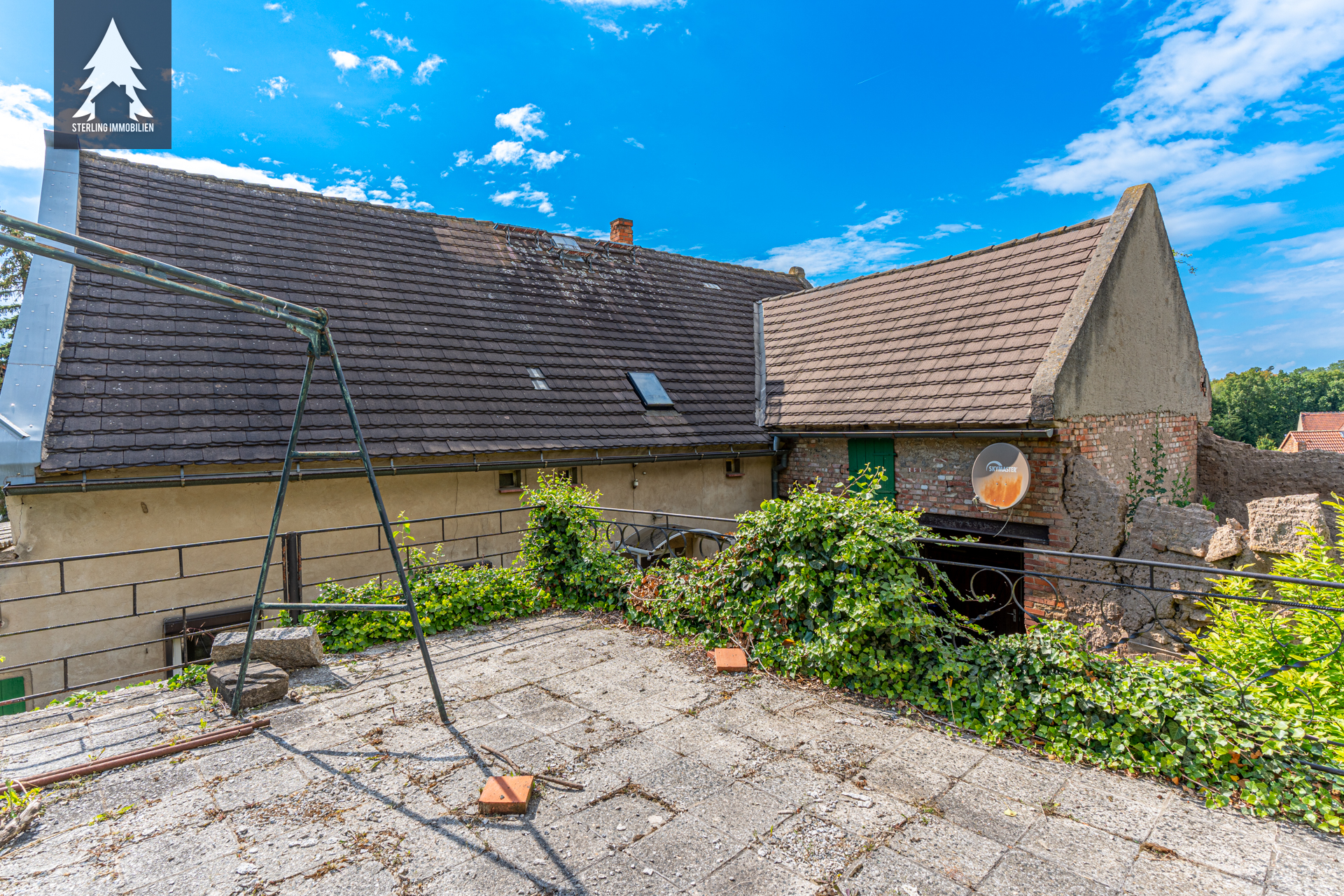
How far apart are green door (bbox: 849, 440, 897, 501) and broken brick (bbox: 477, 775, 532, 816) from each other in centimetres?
794

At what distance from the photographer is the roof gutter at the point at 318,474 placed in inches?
263

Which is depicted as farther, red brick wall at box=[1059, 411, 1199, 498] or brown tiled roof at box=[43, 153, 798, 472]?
red brick wall at box=[1059, 411, 1199, 498]

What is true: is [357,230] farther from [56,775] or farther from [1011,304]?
[1011,304]

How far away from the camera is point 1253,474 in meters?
11.2

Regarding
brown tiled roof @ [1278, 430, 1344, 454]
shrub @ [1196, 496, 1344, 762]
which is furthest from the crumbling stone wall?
brown tiled roof @ [1278, 430, 1344, 454]

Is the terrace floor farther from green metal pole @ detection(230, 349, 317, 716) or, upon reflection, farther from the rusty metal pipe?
green metal pole @ detection(230, 349, 317, 716)

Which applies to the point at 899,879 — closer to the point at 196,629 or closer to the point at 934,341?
the point at 196,629

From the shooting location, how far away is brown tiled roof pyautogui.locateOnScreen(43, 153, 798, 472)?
7.68 m

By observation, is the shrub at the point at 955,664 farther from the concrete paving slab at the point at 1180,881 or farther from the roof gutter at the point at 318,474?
the roof gutter at the point at 318,474

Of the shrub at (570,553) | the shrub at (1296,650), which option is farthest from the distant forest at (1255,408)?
the shrub at (570,553)

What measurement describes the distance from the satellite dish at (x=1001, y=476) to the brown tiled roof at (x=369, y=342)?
4.35 metres

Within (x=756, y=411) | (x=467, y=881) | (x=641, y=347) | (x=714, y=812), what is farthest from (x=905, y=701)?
(x=641, y=347)

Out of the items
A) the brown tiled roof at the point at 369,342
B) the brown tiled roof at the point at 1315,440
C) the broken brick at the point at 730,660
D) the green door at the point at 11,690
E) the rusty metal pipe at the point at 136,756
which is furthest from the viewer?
the brown tiled roof at the point at 1315,440

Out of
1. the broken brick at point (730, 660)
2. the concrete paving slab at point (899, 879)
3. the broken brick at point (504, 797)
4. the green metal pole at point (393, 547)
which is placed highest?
the green metal pole at point (393, 547)
